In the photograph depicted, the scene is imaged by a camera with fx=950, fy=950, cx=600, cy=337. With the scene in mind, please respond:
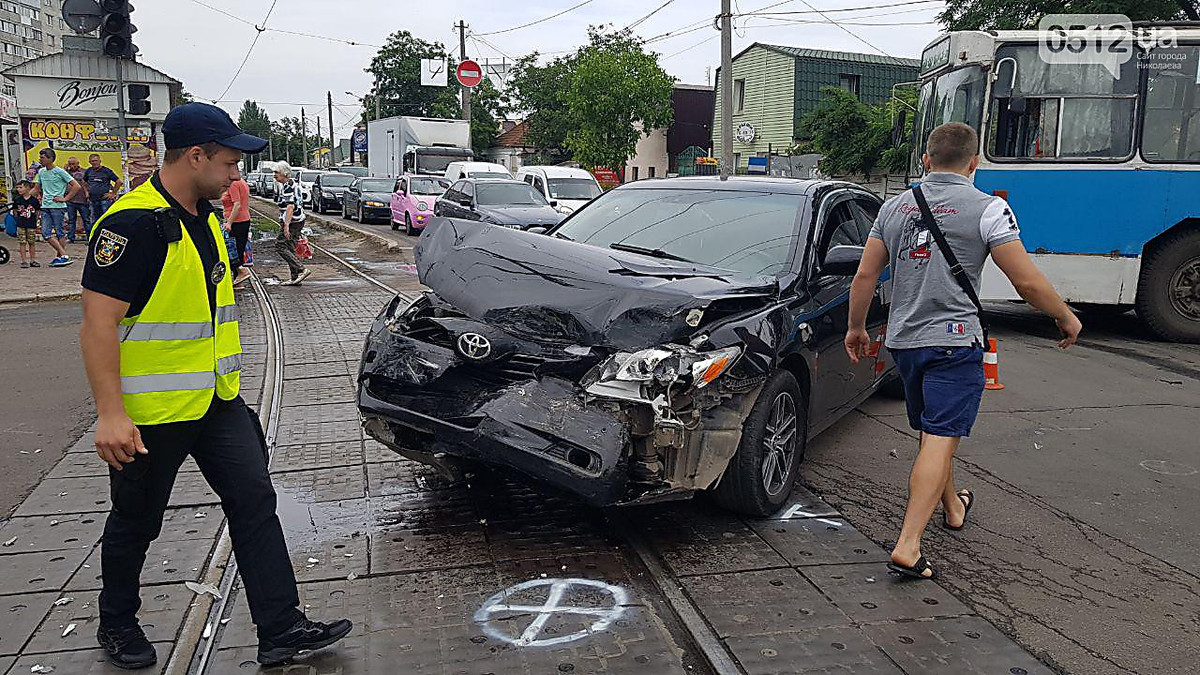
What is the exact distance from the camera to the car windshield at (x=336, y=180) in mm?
35875

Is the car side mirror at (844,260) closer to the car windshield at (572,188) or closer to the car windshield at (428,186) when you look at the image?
the car windshield at (572,188)

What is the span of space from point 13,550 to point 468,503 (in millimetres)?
2052

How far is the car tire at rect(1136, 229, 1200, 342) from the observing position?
394 inches

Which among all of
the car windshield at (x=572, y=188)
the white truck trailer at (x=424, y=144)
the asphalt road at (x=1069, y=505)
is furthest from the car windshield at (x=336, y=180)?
the asphalt road at (x=1069, y=505)

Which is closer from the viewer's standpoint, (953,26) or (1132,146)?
(1132,146)

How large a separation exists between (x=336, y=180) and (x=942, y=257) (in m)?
34.7

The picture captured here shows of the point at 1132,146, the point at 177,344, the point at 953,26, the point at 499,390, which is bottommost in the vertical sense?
the point at 499,390

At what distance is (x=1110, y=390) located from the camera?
25.9 ft

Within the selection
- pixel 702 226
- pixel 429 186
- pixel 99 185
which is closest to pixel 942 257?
pixel 702 226

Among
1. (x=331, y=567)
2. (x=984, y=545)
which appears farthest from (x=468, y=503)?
(x=984, y=545)

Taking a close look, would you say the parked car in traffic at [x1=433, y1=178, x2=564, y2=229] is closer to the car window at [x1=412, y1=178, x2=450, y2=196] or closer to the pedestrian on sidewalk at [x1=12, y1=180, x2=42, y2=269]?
the car window at [x1=412, y1=178, x2=450, y2=196]

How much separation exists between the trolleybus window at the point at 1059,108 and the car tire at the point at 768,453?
6.77 metres

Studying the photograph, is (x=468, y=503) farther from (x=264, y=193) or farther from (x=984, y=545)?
(x=264, y=193)

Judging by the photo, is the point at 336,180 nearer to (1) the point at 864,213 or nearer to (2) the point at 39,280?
(2) the point at 39,280
